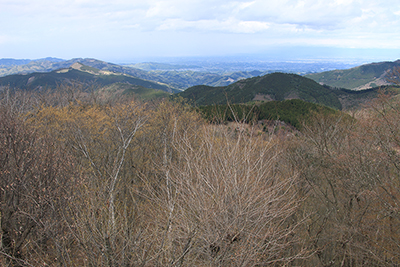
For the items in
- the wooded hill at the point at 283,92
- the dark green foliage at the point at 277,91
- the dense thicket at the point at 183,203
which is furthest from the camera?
the dark green foliage at the point at 277,91

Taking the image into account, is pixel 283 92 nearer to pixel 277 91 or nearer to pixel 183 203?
pixel 277 91

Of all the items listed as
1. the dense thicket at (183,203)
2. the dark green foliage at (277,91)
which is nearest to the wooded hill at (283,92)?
the dark green foliage at (277,91)

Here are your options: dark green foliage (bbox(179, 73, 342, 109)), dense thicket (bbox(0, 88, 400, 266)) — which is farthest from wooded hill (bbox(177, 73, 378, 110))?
dense thicket (bbox(0, 88, 400, 266))

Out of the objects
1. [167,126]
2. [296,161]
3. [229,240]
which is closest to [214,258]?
[229,240]

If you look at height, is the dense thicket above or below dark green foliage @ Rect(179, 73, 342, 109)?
below

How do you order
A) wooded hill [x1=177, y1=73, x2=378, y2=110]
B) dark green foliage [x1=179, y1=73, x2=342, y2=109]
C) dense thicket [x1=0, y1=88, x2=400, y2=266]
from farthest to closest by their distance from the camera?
1. dark green foliage [x1=179, y1=73, x2=342, y2=109]
2. wooded hill [x1=177, y1=73, x2=378, y2=110]
3. dense thicket [x1=0, y1=88, x2=400, y2=266]

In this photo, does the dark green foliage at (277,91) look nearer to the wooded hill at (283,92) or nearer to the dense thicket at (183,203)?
the wooded hill at (283,92)

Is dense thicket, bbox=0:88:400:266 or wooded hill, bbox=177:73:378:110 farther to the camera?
wooded hill, bbox=177:73:378:110

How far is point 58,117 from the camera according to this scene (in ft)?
65.1

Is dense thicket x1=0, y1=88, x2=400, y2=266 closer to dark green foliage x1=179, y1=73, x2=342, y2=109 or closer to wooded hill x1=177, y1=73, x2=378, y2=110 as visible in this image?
wooded hill x1=177, y1=73, x2=378, y2=110

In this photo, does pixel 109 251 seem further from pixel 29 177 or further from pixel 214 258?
pixel 29 177

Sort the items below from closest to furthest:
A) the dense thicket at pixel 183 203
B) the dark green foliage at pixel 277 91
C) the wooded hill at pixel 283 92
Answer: the dense thicket at pixel 183 203
the wooded hill at pixel 283 92
the dark green foliage at pixel 277 91

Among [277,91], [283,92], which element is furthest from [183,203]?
[277,91]

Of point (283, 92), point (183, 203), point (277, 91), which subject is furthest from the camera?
point (277, 91)
